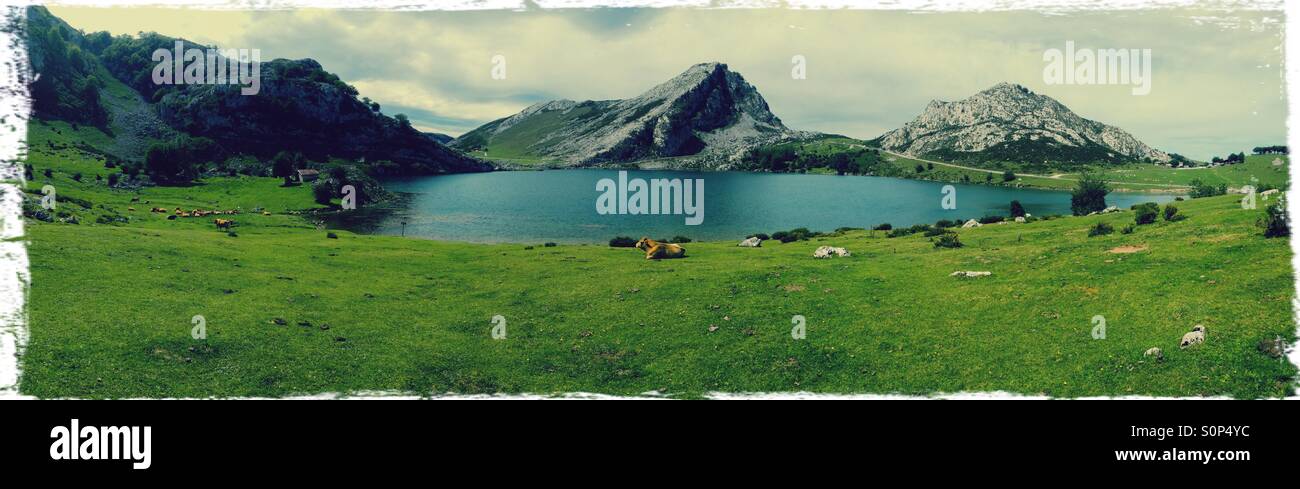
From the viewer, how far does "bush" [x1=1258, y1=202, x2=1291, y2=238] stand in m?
30.8

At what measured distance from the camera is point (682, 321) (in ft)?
105

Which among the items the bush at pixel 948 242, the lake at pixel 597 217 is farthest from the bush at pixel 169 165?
the bush at pixel 948 242

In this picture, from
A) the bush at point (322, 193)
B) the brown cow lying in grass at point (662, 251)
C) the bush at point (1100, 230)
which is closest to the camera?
the bush at point (1100, 230)

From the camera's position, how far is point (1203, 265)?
3034 cm

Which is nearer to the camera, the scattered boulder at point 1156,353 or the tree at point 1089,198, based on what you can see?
the scattered boulder at point 1156,353

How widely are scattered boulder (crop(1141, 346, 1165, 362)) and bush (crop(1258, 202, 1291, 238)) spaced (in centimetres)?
1639

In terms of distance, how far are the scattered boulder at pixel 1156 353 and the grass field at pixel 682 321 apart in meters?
0.37

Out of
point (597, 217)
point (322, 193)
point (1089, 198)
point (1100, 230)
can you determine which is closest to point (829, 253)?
point (1100, 230)

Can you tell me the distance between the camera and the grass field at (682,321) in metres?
22.8

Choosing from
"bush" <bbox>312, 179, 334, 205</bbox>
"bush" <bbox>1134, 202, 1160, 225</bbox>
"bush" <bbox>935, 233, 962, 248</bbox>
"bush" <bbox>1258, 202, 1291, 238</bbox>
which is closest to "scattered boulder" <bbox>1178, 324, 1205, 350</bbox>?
"bush" <bbox>1258, 202, 1291, 238</bbox>

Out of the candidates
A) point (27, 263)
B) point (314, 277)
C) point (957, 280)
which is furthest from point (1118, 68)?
point (27, 263)

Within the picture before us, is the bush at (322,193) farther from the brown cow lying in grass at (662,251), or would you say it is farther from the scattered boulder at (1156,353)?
the scattered boulder at (1156,353)
